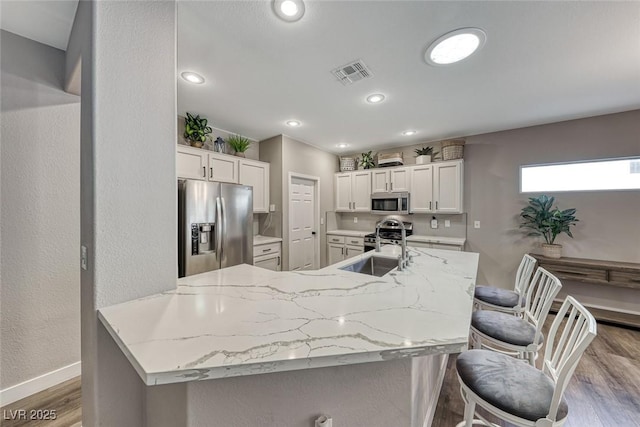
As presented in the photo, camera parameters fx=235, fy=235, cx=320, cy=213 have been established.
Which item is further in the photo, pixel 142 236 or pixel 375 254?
pixel 375 254

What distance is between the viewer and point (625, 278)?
2637 millimetres

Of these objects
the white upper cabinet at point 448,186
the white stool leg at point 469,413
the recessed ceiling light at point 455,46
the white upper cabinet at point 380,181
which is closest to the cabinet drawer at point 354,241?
the white upper cabinet at point 380,181

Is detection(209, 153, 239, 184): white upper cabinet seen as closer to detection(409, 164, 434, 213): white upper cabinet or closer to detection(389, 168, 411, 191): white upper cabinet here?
detection(389, 168, 411, 191): white upper cabinet

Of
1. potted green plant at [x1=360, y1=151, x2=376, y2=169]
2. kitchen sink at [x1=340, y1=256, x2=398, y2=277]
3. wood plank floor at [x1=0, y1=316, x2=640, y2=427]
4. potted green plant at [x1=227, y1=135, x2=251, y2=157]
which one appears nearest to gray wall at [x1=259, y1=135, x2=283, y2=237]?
potted green plant at [x1=227, y1=135, x2=251, y2=157]

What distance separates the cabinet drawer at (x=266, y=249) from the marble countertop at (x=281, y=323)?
1.92m

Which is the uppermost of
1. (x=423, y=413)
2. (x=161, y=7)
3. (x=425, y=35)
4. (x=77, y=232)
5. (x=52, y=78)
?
(x=425, y=35)

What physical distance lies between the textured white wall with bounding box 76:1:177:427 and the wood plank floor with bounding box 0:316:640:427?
81cm

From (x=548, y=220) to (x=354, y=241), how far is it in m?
2.79

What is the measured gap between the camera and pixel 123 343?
2.65 ft

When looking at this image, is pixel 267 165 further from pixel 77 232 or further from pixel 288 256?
pixel 77 232

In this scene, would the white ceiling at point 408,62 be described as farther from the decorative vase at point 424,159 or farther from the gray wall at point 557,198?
the decorative vase at point 424,159

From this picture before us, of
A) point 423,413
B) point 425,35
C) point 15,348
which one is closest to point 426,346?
point 423,413

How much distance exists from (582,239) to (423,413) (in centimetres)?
345

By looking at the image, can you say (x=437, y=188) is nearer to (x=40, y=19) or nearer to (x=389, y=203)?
(x=389, y=203)
